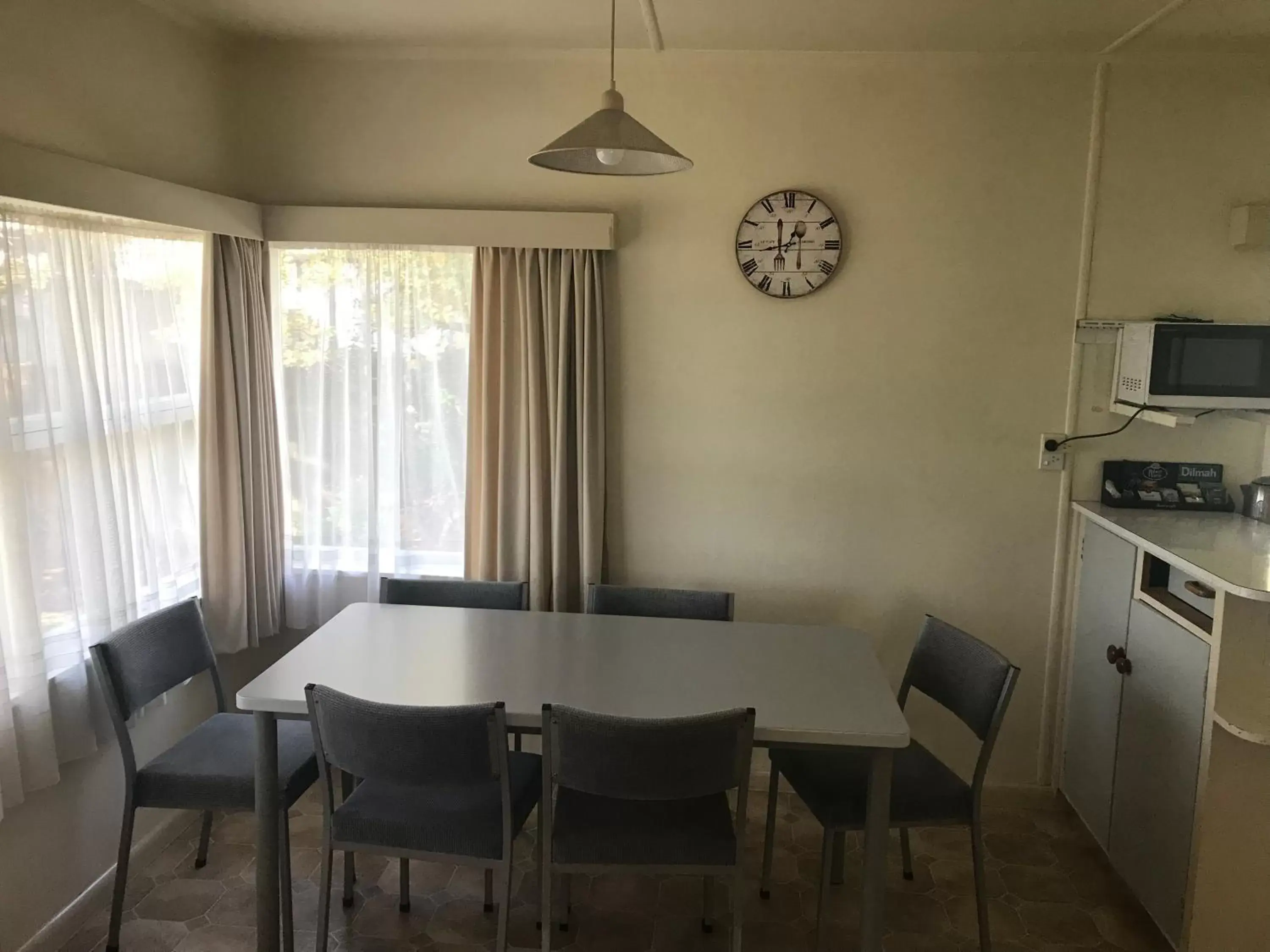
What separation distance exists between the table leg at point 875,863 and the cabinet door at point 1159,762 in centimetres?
82

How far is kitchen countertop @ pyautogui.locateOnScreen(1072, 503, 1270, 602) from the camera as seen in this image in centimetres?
213

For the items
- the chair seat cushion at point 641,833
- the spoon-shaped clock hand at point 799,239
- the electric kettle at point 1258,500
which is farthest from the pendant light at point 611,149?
the electric kettle at point 1258,500

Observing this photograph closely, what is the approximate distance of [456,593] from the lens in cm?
291

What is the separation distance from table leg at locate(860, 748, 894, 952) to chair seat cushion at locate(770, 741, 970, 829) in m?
0.09

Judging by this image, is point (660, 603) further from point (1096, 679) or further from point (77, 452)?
point (77, 452)

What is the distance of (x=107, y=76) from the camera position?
2.49 metres

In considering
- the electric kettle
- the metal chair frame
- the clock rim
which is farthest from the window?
the electric kettle

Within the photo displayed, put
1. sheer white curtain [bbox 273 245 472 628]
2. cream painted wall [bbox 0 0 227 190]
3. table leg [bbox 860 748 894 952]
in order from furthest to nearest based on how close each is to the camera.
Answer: sheer white curtain [bbox 273 245 472 628] → cream painted wall [bbox 0 0 227 190] → table leg [bbox 860 748 894 952]

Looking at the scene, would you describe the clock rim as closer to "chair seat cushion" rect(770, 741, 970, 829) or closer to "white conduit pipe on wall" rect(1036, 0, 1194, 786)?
"white conduit pipe on wall" rect(1036, 0, 1194, 786)

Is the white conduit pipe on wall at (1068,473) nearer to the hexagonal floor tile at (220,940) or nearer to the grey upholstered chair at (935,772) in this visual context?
the grey upholstered chair at (935,772)


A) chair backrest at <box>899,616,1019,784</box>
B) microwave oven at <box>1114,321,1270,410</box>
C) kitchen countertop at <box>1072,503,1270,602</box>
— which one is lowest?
chair backrest at <box>899,616,1019,784</box>

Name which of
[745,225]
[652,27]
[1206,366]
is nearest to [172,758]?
[745,225]

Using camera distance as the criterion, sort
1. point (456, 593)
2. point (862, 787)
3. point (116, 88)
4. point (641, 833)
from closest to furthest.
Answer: point (641, 833) → point (862, 787) → point (116, 88) → point (456, 593)

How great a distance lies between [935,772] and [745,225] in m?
1.82
